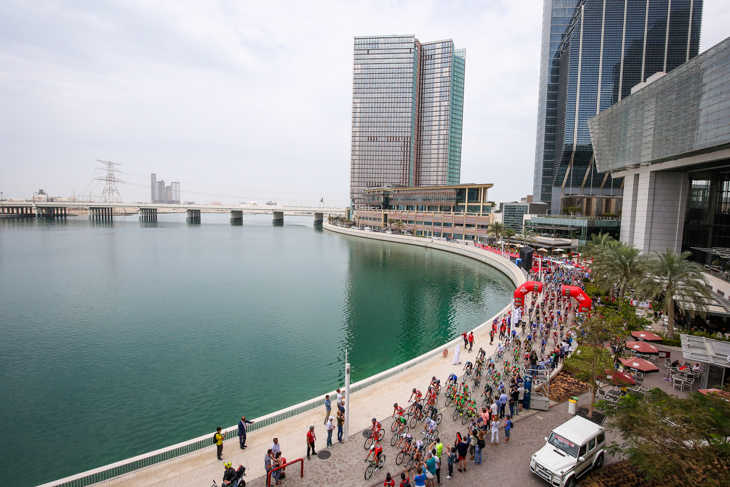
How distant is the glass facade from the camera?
3569cm

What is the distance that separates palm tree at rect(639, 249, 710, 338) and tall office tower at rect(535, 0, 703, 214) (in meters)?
100

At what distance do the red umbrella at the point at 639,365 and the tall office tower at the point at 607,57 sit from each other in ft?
363

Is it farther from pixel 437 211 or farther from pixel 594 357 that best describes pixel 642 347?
pixel 437 211

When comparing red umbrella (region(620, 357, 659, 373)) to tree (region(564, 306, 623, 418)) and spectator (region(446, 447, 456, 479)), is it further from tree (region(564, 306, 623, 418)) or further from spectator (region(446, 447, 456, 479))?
spectator (region(446, 447, 456, 479))

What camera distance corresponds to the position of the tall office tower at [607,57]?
12269 cm

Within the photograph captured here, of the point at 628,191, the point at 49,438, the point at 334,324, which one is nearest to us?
the point at 49,438

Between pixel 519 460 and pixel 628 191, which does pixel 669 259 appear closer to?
pixel 519 460

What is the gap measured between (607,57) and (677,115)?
353 ft

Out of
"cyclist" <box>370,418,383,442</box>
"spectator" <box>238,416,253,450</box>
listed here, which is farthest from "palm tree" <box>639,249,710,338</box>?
"spectator" <box>238,416,253,450</box>

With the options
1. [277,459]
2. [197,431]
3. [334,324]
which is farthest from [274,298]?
[277,459]

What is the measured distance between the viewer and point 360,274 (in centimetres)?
6166

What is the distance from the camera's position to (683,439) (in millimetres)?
9773

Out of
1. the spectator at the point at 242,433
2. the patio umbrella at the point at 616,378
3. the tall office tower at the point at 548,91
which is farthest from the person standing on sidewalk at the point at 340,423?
the tall office tower at the point at 548,91

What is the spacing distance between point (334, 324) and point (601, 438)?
82.7ft
